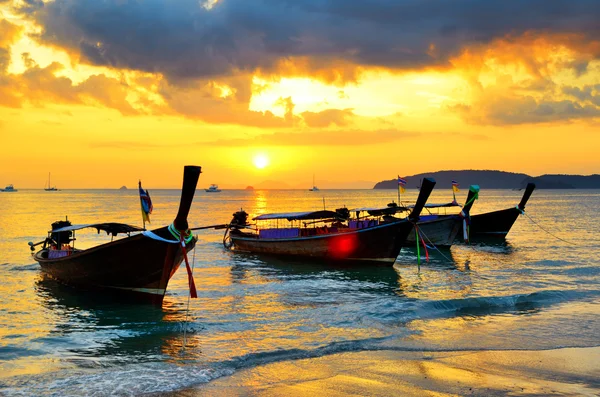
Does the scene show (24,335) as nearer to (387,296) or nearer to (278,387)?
(278,387)

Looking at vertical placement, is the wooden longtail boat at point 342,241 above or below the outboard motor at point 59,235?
below

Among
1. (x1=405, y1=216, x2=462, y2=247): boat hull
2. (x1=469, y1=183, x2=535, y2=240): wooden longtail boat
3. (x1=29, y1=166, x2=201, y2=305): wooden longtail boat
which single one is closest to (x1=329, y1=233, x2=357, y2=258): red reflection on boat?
(x1=405, y1=216, x2=462, y2=247): boat hull

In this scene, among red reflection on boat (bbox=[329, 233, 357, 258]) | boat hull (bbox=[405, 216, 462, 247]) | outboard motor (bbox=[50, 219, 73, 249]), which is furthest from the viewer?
boat hull (bbox=[405, 216, 462, 247])

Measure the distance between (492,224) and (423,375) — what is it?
38.9 meters

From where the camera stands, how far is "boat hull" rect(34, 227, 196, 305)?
17719 millimetres

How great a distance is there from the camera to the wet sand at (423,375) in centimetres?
1038

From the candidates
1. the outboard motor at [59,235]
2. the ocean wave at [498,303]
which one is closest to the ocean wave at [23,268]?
the outboard motor at [59,235]

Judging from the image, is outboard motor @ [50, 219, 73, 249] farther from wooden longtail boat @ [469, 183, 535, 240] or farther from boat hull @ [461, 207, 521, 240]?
wooden longtail boat @ [469, 183, 535, 240]

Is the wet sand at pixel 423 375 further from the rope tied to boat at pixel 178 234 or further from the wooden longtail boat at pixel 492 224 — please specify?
the wooden longtail boat at pixel 492 224

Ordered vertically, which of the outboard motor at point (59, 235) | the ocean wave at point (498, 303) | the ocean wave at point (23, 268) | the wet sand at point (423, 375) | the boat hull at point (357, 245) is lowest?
the ocean wave at point (498, 303)

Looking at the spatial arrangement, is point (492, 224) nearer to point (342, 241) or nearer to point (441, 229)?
point (441, 229)

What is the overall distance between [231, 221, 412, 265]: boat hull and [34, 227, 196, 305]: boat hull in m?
12.1

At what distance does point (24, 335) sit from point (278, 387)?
9.08m

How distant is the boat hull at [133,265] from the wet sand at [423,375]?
6.69 metres
